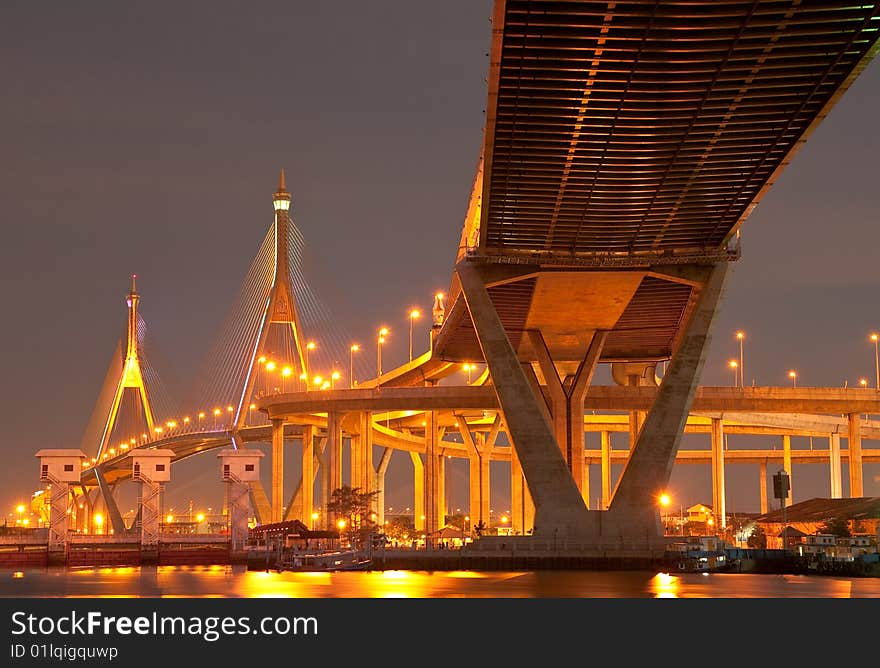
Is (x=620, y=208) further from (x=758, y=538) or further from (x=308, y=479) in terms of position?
(x=308, y=479)

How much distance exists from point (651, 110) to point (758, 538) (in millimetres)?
45576

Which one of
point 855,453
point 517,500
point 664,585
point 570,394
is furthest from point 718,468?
point 664,585

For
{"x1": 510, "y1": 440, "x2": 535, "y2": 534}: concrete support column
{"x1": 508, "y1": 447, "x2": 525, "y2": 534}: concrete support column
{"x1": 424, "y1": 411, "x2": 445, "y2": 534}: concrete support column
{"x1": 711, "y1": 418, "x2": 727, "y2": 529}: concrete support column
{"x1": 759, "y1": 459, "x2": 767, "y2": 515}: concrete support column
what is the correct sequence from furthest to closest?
1. {"x1": 759, "y1": 459, "x2": 767, "y2": 515}: concrete support column
2. {"x1": 711, "y1": 418, "x2": 727, "y2": 529}: concrete support column
3. {"x1": 424, "y1": 411, "x2": 445, "y2": 534}: concrete support column
4. {"x1": 508, "y1": 447, "x2": 525, "y2": 534}: concrete support column
5. {"x1": 510, "y1": 440, "x2": 535, "y2": 534}: concrete support column

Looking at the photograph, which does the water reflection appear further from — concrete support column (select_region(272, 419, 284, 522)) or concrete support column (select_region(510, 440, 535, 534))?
concrete support column (select_region(272, 419, 284, 522))

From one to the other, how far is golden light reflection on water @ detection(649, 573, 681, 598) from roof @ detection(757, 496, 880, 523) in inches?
874

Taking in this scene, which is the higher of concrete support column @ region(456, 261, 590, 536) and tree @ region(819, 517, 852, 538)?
concrete support column @ region(456, 261, 590, 536)

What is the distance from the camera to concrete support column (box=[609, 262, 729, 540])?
65875 mm

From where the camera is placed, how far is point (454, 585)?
54.5 m

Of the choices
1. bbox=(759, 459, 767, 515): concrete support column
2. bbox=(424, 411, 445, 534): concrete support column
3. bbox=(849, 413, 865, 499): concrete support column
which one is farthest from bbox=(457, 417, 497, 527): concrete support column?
bbox=(759, 459, 767, 515): concrete support column

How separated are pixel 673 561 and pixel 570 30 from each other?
2719 centimetres

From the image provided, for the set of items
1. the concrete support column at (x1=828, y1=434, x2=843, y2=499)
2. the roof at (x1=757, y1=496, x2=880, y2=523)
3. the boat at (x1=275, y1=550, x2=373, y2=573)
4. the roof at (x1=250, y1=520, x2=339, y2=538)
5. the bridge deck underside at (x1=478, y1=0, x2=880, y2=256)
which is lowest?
the boat at (x1=275, y1=550, x2=373, y2=573)

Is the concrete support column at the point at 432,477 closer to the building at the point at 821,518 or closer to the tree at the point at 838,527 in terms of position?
the building at the point at 821,518

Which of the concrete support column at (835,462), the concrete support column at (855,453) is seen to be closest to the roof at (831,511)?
the concrete support column at (855,453)

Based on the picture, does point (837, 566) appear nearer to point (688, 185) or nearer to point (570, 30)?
point (688, 185)
